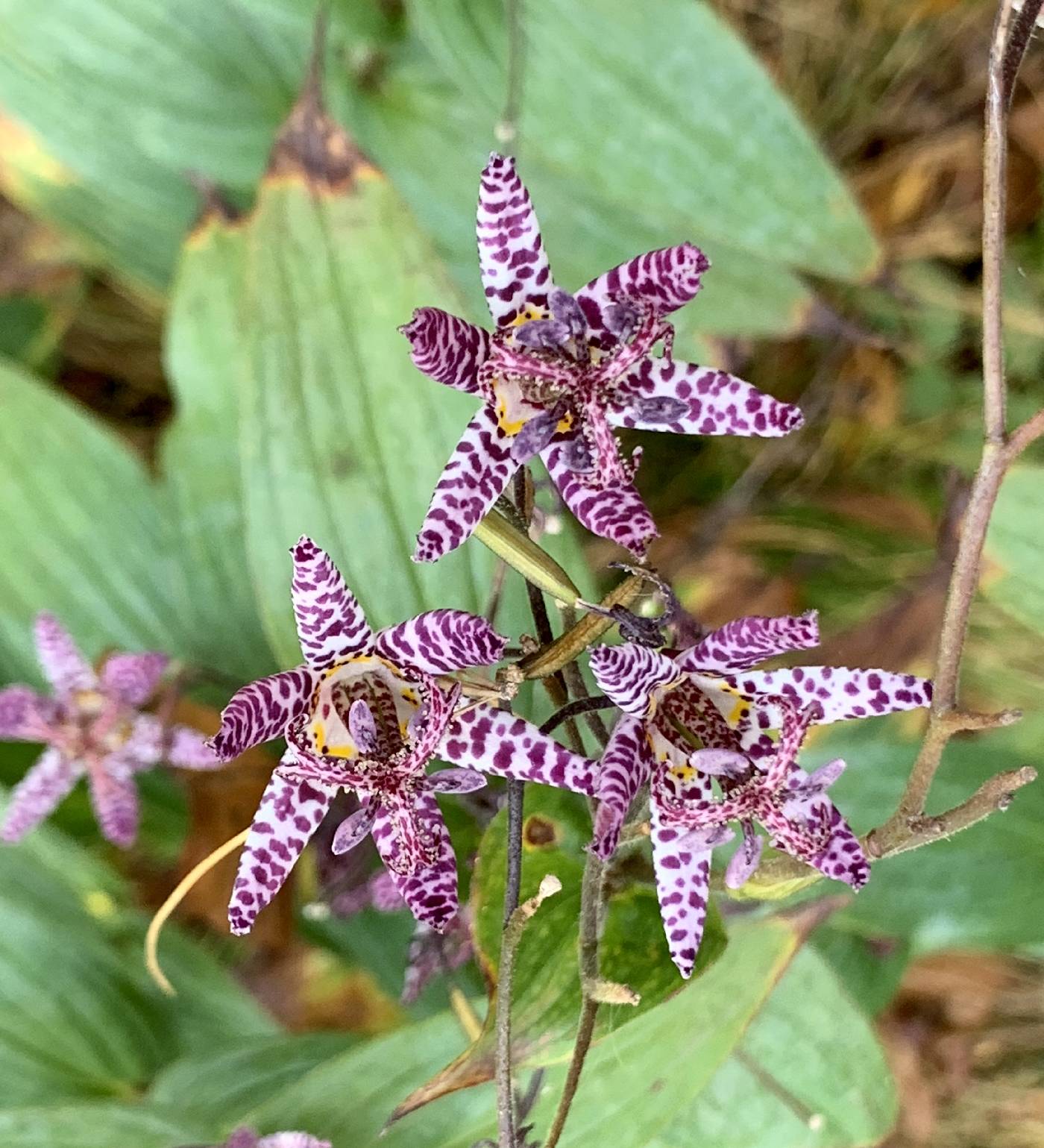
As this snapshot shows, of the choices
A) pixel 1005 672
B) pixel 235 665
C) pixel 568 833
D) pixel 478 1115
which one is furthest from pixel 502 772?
pixel 1005 672

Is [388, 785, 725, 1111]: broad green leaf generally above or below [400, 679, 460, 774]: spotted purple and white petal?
below

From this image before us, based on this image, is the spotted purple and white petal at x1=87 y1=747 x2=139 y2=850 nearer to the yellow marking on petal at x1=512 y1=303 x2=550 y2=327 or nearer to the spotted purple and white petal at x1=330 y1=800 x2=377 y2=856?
the spotted purple and white petal at x1=330 y1=800 x2=377 y2=856

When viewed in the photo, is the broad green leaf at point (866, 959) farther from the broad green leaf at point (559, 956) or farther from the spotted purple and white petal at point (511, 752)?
the spotted purple and white petal at point (511, 752)

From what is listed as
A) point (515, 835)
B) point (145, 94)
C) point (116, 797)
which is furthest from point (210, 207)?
point (515, 835)

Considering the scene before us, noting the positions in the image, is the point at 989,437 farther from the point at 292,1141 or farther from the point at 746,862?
the point at 292,1141

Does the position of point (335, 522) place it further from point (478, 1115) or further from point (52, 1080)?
point (52, 1080)

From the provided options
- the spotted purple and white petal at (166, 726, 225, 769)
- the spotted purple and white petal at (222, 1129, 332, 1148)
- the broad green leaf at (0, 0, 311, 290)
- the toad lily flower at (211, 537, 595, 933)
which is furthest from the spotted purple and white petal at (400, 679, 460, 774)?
the broad green leaf at (0, 0, 311, 290)

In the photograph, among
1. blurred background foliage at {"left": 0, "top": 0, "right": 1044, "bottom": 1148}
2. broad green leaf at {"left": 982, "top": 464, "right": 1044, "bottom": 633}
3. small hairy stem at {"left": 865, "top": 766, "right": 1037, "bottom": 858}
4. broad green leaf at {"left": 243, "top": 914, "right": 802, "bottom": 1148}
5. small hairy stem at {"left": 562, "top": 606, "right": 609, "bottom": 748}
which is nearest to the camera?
small hairy stem at {"left": 865, "top": 766, "right": 1037, "bottom": 858}

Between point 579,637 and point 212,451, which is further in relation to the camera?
point 212,451
